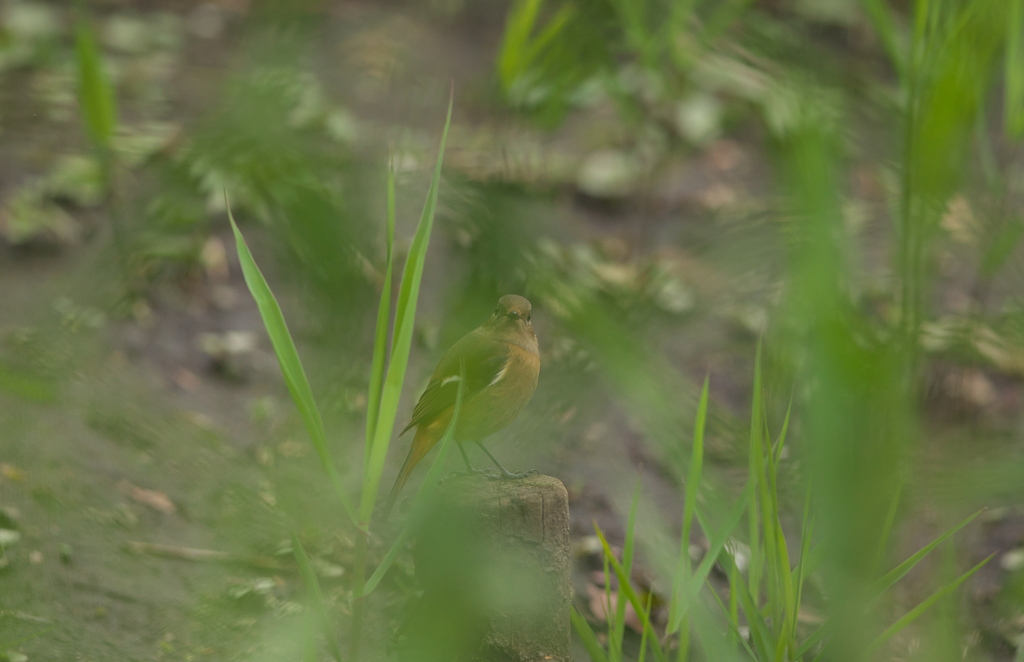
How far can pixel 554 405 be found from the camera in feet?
3.29

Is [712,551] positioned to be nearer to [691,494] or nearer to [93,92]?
[691,494]

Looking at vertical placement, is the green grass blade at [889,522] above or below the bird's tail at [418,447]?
above

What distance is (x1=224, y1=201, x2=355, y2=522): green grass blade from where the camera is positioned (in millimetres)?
1013

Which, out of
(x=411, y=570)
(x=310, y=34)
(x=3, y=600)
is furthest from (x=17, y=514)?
(x=310, y=34)

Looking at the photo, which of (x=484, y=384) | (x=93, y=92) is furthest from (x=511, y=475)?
(x=93, y=92)

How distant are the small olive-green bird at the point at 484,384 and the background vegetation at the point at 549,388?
4cm

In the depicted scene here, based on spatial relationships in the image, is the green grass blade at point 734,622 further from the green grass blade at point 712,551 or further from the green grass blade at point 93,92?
the green grass blade at point 93,92

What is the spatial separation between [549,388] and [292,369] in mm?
277

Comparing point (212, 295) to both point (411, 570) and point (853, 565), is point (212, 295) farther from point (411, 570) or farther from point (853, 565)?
point (853, 565)

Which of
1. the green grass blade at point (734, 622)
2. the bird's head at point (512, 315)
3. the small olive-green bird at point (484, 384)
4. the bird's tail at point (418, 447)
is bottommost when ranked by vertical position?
the green grass blade at point (734, 622)

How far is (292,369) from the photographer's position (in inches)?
40.6

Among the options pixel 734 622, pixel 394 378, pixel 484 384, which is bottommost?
pixel 734 622

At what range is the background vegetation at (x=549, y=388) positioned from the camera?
2.89 ft

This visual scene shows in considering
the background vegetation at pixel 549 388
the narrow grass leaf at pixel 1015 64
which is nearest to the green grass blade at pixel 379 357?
the background vegetation at pixel 549 388
